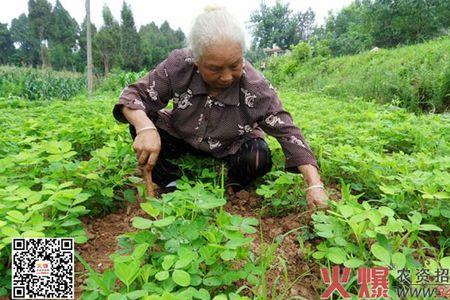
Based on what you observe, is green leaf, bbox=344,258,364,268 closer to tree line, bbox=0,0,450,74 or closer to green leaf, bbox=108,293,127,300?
green leaf, bbox=108,293,127,300

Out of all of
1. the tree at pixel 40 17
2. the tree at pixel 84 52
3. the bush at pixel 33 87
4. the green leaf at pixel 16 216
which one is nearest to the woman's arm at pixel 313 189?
the green leaf at pixel 16 216

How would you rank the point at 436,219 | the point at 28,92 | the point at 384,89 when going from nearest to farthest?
the point at 436,219 → the point at 384,89 → the point at 28,92

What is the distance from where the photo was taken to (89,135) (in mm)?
2857

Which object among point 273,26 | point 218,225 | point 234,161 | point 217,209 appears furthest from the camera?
point 273,26

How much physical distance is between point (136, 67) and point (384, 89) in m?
35.8

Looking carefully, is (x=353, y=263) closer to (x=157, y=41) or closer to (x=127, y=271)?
(x=127, y=271)

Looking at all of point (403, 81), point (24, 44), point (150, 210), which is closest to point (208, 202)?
point (150, 210)

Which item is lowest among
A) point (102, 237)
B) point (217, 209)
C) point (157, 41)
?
point (102, 237)

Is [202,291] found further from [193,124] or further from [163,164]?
[163,164]

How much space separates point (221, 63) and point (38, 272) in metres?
1.17

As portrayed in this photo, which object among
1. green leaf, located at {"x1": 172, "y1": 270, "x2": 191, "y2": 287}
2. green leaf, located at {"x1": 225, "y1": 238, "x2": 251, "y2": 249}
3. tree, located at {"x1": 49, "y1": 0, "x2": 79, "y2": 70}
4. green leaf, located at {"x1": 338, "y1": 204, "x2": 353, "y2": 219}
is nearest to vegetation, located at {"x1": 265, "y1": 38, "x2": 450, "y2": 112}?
green leaf, located at {"x1": 338, "y1": 204, "x2": 353, "y2": 219}

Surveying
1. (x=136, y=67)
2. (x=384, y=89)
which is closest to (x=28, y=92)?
(x=384, y=89)

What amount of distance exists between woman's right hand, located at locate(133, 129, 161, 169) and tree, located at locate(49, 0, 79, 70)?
152 ft

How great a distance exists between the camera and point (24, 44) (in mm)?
57969
